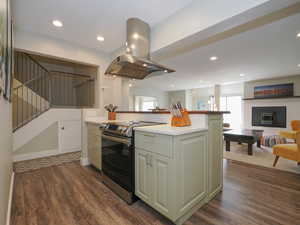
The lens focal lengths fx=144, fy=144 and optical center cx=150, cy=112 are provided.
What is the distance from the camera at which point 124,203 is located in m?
1.80

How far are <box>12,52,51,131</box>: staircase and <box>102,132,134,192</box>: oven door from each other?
229cm

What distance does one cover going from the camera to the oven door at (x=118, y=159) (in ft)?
5.81

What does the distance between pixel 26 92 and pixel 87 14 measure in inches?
116

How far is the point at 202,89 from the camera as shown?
874 cm

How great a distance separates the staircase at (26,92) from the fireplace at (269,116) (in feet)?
25.9

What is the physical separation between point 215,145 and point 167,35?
5.92 feet

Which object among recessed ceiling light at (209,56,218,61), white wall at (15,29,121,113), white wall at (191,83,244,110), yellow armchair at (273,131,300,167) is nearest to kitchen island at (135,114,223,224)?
yellow armchair at (273,131,300,167)

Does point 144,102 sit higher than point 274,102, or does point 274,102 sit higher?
point 144,102

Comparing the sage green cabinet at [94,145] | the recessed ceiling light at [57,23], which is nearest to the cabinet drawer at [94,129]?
the sage green cabinet at [94,145]

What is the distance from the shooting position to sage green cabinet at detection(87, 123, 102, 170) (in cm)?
258

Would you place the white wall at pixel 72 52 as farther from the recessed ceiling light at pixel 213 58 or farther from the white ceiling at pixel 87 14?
the recessed ceiling light at pixel 213 58

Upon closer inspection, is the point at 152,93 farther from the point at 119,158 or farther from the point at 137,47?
the point at 119,158

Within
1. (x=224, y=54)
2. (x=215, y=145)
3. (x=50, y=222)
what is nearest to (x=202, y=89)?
(x=224, y=54)

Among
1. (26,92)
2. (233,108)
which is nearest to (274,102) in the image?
(233,108)
